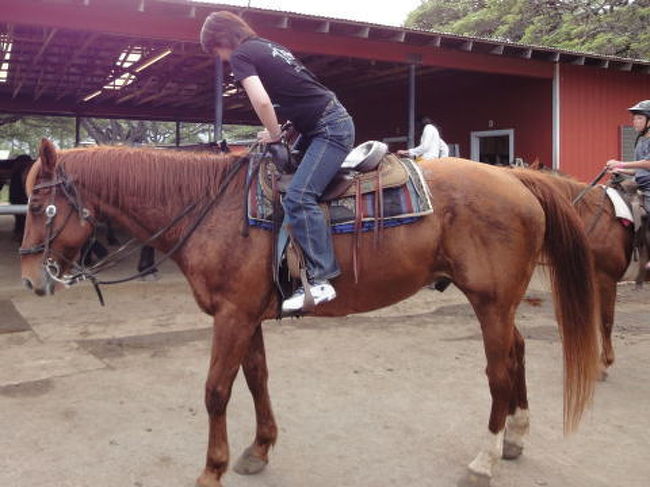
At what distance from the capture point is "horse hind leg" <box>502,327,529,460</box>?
12.0 feet

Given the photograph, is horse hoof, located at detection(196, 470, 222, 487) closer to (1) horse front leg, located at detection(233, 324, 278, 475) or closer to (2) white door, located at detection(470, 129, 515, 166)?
(1) horse front leg, located at detection(233, 324, 278, 475)

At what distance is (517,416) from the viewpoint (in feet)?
12.2

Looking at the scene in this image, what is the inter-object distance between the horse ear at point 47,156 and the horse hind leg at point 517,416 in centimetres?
278

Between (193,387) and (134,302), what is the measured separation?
11.6 ft

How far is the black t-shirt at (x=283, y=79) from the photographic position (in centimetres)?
313

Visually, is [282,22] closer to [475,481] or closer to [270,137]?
[270,137]

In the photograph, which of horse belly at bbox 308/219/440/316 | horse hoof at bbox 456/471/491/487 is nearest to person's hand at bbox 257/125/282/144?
horse belly at bbox 308/219/440/316

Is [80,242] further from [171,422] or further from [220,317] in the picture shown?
[171,422]

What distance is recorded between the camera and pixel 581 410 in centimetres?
352

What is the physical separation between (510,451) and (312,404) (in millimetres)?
1427

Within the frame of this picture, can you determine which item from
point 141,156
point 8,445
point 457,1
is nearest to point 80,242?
point 141,156

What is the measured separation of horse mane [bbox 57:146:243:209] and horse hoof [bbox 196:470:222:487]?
56.4 inches


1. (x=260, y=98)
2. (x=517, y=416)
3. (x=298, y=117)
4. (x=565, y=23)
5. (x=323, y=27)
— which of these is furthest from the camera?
(x=565, y=23)

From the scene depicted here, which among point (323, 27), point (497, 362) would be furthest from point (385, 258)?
point (323, 27)
